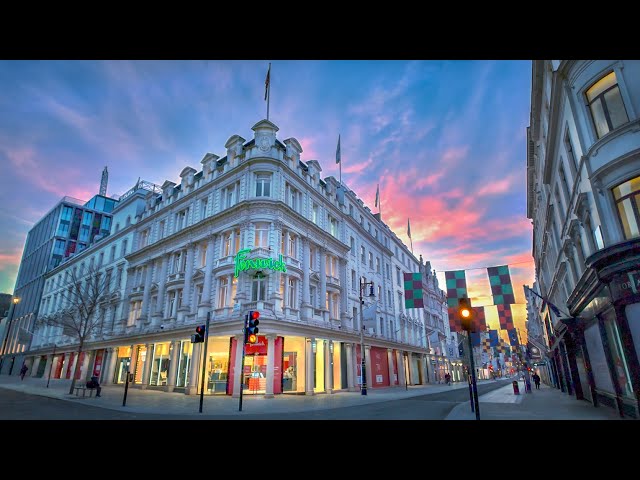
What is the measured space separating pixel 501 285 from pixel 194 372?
22.0m

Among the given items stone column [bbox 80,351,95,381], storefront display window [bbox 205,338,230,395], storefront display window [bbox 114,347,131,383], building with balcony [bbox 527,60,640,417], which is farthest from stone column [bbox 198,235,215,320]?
building with balcony [bbox 527,60,640,417]

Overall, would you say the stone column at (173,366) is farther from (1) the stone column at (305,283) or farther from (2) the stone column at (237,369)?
(1) the stone column at (305,283)

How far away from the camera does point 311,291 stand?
28.5 m

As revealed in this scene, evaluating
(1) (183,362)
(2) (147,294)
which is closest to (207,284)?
(1) (183,362)

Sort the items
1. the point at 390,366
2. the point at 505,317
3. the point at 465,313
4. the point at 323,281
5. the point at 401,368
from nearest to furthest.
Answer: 1. the point at 465,313
2. the point at 323,281
3. the point at 505,317
4. the point at 390,366
5. the point at 401,368

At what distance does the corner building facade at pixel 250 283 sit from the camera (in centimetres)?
2422

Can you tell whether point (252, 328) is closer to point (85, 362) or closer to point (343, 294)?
point (343, 294)

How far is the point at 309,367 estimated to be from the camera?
25016 mm

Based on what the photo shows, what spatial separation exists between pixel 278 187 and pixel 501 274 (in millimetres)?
17093

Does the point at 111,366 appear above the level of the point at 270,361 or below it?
below

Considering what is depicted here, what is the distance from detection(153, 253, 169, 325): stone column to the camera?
3027 cm

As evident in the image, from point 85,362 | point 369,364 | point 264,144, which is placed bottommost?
point 369,364

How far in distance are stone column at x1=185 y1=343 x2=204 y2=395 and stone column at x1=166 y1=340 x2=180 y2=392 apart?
9.10 ft
